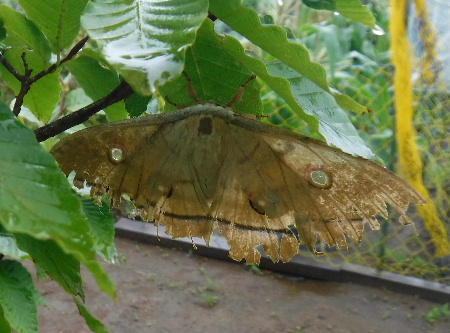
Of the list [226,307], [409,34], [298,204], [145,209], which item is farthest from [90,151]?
[226,307]

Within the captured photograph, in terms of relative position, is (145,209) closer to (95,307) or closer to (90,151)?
(90,151)

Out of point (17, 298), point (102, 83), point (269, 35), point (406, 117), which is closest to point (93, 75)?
point (102, 83)

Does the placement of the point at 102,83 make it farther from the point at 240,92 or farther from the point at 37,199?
the point at 37,199

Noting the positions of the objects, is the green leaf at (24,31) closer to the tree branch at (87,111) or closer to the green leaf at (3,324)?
the tree branch at (87,111)

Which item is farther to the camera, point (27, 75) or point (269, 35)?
point (27, 75)

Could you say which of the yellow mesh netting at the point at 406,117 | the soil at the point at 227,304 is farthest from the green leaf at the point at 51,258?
the soil at the point at 227,304
